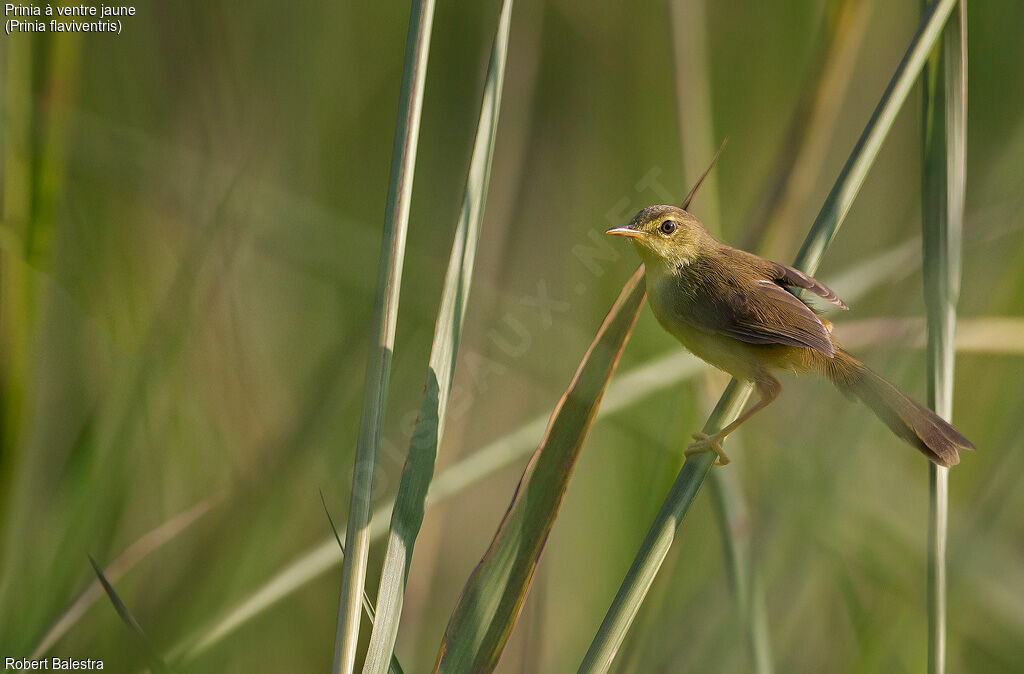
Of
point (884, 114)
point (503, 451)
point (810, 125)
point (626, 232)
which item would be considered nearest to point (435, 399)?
point (503, 451)

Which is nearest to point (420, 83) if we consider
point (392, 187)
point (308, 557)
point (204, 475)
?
point (392, 187)

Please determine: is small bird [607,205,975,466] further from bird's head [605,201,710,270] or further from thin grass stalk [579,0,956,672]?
thin grass stalk [579,0,956,672]

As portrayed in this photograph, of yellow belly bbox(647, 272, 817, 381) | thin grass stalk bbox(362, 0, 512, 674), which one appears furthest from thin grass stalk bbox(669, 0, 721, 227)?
thin grass stalk bbox(362, 0, 512, 674)

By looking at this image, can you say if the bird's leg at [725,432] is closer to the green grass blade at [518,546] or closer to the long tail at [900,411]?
the long tail at [900,411]

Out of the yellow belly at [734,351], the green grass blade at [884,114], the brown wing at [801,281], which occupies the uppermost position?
the green grass blade at [884,114]

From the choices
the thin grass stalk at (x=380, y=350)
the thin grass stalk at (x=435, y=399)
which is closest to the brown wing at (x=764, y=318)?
the thin grass stalk at (x=435, y=399)

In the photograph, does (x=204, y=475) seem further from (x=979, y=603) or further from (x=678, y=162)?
(x=979, y=603)

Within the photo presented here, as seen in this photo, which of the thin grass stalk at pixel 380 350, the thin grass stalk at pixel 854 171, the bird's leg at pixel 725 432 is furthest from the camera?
the bird's leg at pixel 725 432

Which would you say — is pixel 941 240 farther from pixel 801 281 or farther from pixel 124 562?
pixel 124 562
